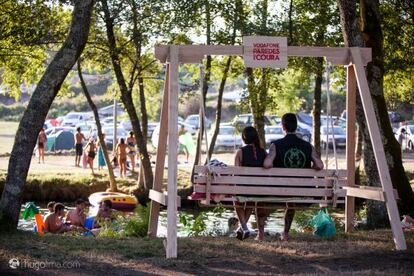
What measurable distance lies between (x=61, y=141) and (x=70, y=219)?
28.6 m

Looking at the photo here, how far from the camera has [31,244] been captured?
980cm

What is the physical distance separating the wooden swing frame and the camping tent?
34.1m

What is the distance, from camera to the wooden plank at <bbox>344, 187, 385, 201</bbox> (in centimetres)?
971

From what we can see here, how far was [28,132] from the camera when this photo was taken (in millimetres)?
11094

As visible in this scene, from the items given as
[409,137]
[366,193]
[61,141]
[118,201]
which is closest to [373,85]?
[366,193]

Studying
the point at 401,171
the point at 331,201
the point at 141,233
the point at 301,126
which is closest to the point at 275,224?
the point at 401,171

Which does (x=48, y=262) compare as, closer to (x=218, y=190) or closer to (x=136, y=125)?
(x=218, y=190)

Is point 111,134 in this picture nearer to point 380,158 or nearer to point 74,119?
point 74,119

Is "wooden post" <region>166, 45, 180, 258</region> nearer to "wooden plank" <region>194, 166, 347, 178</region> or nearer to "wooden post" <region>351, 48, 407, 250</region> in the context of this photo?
"wooden plank" <region>194, 166, 347, 178</region>

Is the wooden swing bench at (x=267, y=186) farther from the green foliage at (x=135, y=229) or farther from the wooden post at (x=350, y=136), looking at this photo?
the green foliage at (x=135, y=229)

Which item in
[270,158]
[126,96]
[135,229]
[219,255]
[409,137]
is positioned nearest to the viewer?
[219,255]

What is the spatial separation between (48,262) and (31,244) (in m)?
1.32

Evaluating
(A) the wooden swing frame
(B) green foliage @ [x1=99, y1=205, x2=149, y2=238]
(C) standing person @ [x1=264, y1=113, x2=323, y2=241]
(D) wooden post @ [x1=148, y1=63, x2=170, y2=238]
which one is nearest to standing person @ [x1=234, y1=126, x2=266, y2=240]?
(C) standing person @ [x1=264, y1=113, x2=323, y2=241]

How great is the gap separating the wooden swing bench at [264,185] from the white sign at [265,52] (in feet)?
4.98
